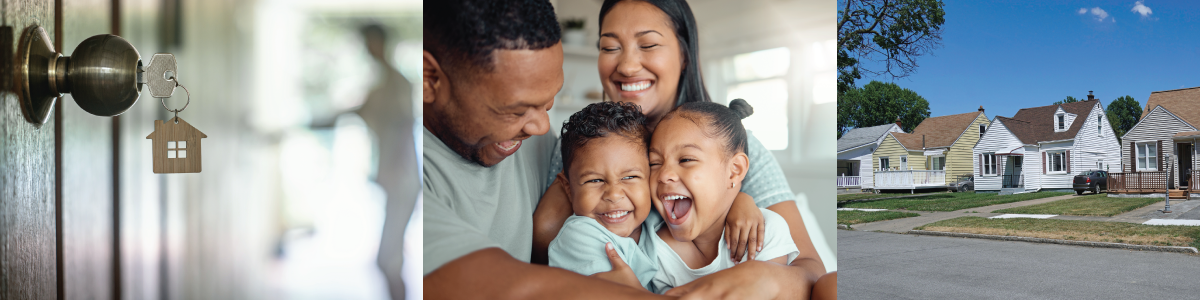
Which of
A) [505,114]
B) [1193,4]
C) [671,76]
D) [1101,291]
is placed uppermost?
[1193,4]

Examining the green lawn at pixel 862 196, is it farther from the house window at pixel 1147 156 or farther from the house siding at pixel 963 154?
the house window at pixel 1147 156

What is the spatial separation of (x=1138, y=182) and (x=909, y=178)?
1.99 meters

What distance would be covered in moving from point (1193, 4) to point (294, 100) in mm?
6683

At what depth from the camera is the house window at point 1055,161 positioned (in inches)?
239

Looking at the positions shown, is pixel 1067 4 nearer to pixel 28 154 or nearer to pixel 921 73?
pixel 921 73

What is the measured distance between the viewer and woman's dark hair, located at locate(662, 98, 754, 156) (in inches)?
63.6

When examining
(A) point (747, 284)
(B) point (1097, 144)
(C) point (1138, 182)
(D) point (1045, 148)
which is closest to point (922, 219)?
(D) point (1045, 148)

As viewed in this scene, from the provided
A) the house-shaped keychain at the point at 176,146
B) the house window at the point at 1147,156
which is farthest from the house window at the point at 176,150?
the house window at the point at 1147,156

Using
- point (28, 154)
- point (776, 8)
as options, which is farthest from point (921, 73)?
point (28, 154)

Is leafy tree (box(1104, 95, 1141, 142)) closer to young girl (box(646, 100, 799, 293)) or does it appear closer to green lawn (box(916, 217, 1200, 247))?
green lawn (box(916, 217, 1200, 247))

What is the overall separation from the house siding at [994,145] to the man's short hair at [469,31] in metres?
6.35

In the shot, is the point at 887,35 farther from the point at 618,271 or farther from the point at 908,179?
the point at 618,271

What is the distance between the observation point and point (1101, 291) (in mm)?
4742

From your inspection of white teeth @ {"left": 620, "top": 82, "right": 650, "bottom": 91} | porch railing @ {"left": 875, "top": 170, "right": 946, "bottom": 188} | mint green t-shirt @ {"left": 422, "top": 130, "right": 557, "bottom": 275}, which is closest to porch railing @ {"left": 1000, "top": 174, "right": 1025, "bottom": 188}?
porch railing @ {"left": 875, "top": 170, "right": 946, "bottom": 188}
